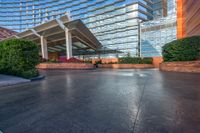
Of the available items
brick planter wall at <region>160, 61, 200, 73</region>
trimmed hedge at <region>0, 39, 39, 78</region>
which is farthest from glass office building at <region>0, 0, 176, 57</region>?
trimmed hedge at <region>0, 39, 39, 78</region>

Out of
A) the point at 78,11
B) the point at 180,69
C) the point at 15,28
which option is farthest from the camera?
the point at 15,28

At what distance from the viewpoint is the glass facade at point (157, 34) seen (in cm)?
3834

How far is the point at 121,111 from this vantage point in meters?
2.84

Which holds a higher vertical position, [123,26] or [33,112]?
[123,26]

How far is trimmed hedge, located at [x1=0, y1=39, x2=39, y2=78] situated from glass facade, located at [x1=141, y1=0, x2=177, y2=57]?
38564 millimetres

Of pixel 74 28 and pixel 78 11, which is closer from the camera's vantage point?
pixel 74 28

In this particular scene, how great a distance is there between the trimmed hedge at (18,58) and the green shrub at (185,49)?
1175cm

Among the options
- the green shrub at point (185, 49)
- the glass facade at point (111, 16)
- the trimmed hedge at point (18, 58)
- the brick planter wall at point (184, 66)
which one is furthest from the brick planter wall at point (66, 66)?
the glass facade at point (111, 16)

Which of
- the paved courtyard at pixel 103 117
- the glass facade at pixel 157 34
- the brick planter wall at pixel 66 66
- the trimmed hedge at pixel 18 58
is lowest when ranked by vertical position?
the paved courtyard at pixel 103 117

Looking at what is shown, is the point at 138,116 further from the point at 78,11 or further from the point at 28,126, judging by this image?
the point at 78,11

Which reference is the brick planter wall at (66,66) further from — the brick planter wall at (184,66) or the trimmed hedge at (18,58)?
the brick planter wall at (184,66)

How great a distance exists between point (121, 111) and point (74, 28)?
21919 mm

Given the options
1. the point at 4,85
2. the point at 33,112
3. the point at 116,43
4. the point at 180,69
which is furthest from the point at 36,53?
the point at 116,43

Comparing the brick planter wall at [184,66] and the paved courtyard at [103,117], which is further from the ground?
the brick planter wall at [184,66]
